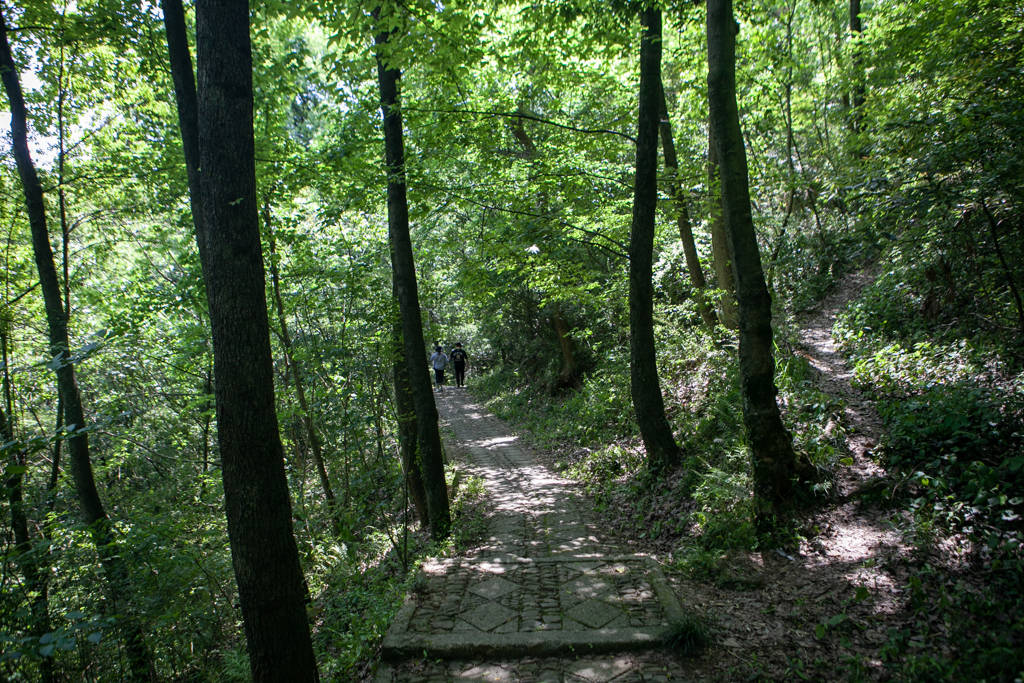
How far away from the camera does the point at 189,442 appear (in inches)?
479

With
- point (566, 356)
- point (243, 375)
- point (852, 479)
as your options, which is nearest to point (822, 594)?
point (852, 479)

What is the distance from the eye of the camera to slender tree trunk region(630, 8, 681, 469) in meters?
7.03

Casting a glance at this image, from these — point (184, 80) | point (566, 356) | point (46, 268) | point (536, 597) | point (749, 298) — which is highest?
point (184, 80)

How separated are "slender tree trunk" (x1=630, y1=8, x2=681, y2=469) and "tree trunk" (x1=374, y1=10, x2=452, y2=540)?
9.76 feet

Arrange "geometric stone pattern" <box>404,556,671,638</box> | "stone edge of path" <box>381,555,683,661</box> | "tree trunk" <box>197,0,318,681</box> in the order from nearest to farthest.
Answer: "tree trunk" <box>197,0,318,681</box> → "stone edge of path" <box>381,555,683,661</box> → "geometric stone pattern" <box>404,556,671,638</box>

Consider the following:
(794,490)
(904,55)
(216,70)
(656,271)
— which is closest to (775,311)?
(656,271)

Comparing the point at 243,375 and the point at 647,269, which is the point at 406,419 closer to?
the point at 647,269

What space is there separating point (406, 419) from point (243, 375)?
4.26 meters

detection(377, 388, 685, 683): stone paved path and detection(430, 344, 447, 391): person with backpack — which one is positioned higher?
detection(430, 344, 447, 391): person with backpack

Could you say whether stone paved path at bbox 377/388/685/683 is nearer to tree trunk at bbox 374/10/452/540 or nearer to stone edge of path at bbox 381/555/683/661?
stone edge of path at bbox 381/555/683/661

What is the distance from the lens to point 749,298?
5.35m

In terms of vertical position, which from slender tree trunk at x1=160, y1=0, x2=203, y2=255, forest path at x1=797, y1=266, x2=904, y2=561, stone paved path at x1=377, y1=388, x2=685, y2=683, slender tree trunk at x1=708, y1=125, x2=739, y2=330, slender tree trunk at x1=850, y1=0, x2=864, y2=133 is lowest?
stone paved path at x1=377, y1=388, x2=685, y2=683

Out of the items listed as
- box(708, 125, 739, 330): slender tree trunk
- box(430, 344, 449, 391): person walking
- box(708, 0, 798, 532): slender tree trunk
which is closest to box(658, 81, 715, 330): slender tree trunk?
box(708, 125, 739, 330): slender tree trunk

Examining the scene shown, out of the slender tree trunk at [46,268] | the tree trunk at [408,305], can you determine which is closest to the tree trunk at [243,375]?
the tree trunk at [408,305]
